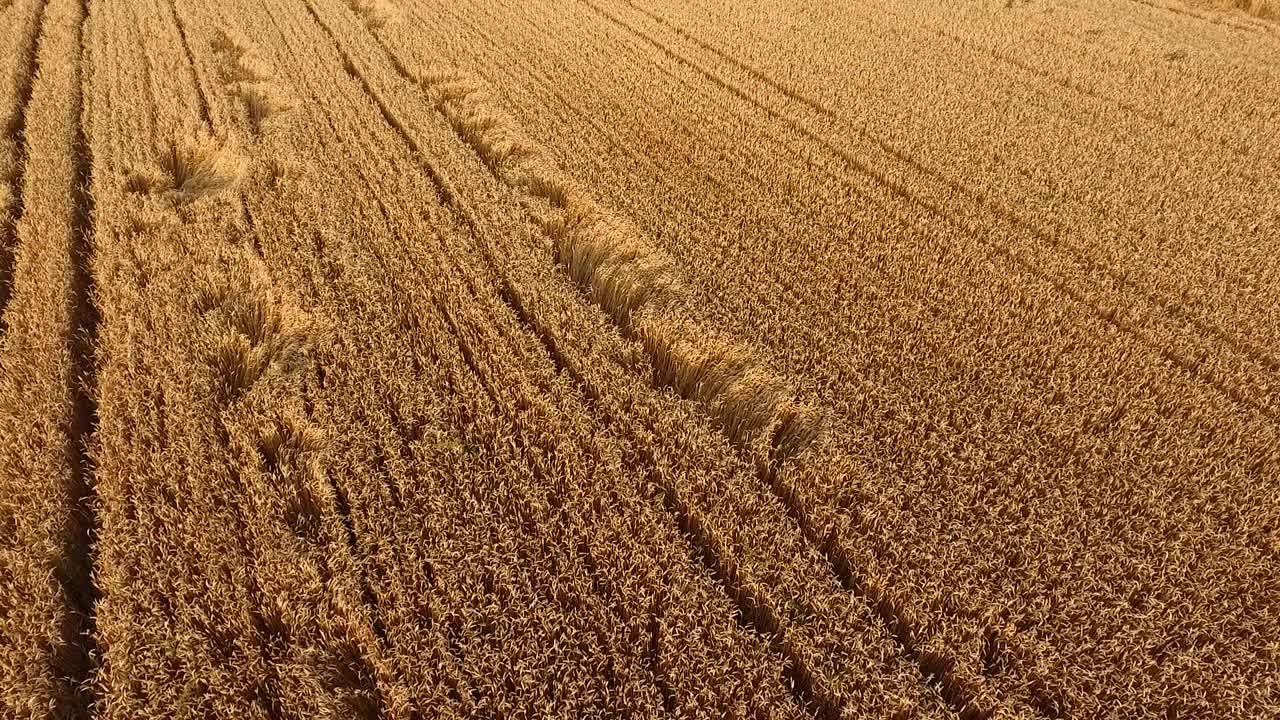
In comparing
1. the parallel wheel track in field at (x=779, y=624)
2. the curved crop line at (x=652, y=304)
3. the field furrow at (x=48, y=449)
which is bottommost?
the field furrow at (x=48, y=449)

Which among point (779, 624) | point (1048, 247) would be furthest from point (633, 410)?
point (1048, 247)

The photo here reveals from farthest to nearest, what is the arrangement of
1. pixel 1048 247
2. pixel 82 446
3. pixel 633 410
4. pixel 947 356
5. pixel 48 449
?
pixel 1048 247, pixel 947 356, pixel 633 410, pixel 82 446, pixel 48 449

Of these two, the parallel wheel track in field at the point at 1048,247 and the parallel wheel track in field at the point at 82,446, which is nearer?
the parallel wheel track in field at the point at 82,446

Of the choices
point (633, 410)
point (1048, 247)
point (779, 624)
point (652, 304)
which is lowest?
point (779, 624)

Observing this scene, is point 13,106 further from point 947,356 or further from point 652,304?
point 947,356

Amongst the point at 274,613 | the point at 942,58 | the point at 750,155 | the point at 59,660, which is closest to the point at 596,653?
the point at 274,613

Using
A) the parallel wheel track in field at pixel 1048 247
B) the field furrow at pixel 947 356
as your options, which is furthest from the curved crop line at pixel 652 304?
the parallel wheel track in field at pixel 1048 247

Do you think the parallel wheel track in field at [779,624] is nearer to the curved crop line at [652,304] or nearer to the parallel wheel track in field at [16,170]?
the curved crop line at [652,304]

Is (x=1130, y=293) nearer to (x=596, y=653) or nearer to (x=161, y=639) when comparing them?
(x=596, y=653)

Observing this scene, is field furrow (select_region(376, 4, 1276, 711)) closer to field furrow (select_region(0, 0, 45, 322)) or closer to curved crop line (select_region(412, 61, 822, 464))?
curved crop line (select_region(412, 61, 822, 464))
